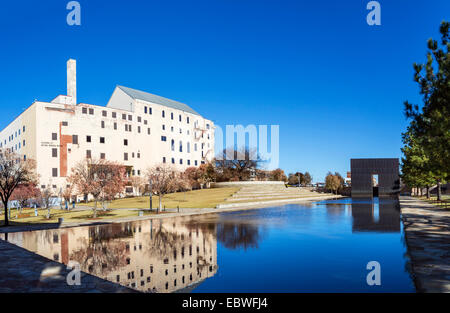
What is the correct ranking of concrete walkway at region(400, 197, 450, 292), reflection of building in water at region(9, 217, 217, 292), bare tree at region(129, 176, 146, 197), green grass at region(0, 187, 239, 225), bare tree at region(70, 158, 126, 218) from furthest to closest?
bare tree at region(129, 176, 146, 197)
bare tree at region(70, 158, 126, 218)
green grass at region(0, 187, 239, 225)
reflection of building in water at region(9, 217, 217, 292)
concrete walkway at region(400, 197, 450, 292)

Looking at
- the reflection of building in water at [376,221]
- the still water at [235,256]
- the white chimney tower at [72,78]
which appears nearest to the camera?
the still water at [235,256]

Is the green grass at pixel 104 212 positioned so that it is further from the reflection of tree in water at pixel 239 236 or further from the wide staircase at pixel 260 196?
the reflection of tree in water at pixel 239 236

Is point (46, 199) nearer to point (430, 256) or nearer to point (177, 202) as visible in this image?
point (177, 202)

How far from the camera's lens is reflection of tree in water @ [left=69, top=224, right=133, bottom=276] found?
10.9 m

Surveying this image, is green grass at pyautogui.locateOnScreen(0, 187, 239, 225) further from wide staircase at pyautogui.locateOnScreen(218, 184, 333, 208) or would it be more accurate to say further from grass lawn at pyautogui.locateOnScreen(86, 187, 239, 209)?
wide staircase at pyautogui.locateOnScreen(218, 184, 333, 208)

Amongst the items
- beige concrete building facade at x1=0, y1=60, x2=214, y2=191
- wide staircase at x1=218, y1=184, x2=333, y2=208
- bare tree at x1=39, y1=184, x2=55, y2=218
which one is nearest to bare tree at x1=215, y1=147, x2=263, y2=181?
beige concrete building facade at x1=0, y1=60, x2=214, y2=191

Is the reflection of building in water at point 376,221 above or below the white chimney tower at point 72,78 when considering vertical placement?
below

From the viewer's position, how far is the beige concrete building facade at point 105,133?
54469 mm

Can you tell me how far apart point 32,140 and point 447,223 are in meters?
59.8

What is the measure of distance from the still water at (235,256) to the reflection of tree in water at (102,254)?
0.11ft

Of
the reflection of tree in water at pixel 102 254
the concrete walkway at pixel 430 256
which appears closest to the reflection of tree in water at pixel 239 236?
the reflection of tree in water at pixel 102 254

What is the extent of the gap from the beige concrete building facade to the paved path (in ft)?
155

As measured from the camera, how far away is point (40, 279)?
353 inches
